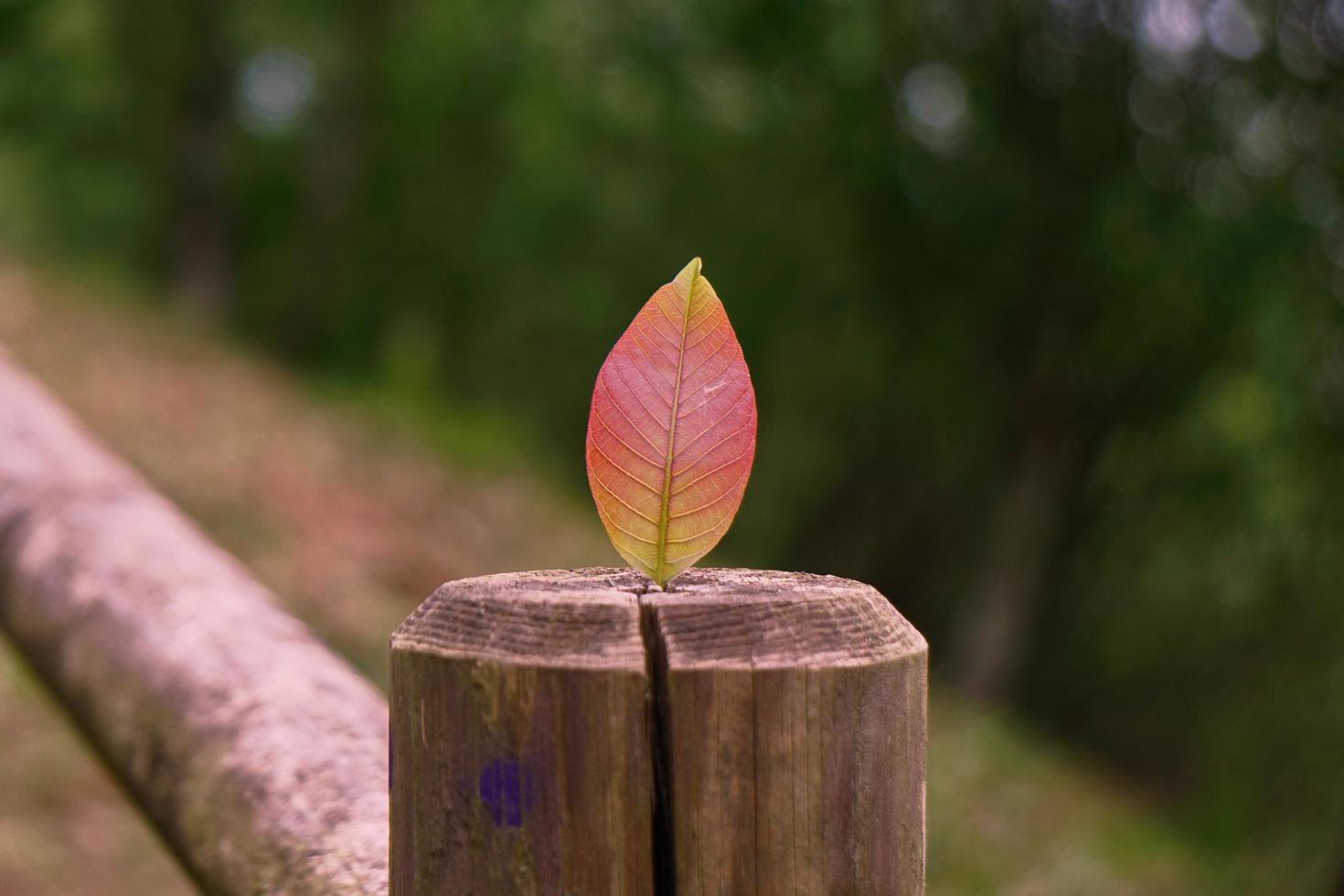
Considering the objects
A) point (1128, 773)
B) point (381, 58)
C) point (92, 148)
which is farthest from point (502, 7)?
point (1128, 773)

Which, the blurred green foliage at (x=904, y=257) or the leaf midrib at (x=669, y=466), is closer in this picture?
the leaf midrib at (x=669, y=466)

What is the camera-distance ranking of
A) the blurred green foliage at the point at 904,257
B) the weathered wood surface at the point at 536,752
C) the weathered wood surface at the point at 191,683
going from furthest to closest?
the blurred green foliage at the point at 904,257, the weathered wood surface at the point at 191,683, the weathered wood surface at the point at 536,752

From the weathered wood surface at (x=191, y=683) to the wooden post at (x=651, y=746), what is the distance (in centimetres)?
31

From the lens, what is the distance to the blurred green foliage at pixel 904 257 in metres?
8.99

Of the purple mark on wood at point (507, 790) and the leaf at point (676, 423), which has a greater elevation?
the leaf at point (676, 423)

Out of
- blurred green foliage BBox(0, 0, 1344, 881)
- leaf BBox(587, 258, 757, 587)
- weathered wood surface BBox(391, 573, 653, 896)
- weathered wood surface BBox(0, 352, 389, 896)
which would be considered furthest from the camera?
blurred green foliage BBox(0, 0, 1344, 881)

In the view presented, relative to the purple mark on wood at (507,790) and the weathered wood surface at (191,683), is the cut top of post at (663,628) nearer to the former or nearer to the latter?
the purple mark on wood at (507,790)

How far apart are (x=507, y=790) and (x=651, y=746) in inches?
3.9

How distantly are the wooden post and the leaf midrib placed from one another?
0.40 ft

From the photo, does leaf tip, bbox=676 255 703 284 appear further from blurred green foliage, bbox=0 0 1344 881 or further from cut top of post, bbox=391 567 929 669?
blurred green foliage, bbox=0 0 1344 881

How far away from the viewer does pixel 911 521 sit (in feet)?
42.3

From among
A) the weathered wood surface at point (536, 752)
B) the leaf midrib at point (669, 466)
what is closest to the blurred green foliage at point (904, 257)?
→ the leaf midrib at point (669, 466)

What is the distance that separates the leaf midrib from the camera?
979 mm

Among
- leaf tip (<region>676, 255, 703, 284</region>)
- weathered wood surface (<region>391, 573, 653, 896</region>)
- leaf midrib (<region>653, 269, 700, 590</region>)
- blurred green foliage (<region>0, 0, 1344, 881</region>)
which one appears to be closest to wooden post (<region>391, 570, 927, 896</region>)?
weathered wood surface (<region>391, 573, 653, 896</region>)
